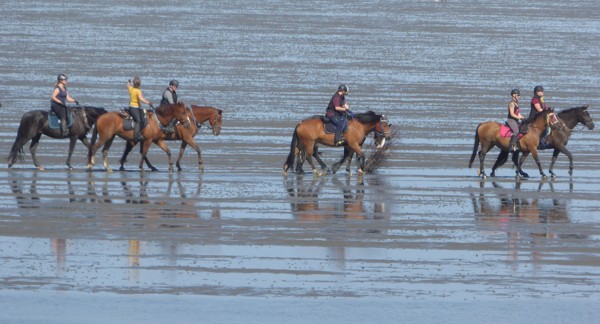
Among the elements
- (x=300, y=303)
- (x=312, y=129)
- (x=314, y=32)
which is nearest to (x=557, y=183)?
(x=312, y=129)

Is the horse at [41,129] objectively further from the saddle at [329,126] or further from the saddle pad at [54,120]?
the saddle at [329,126]

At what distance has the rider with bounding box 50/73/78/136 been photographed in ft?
86.6

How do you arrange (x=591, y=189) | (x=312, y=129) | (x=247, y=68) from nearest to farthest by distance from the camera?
1. (x=591, y=189)
2. (x=312, y=129)
3. (x=247, y=68)

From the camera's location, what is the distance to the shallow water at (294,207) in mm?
14539

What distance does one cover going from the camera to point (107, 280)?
15094 millimetres

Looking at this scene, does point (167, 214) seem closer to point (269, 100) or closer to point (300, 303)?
point (300, 303)

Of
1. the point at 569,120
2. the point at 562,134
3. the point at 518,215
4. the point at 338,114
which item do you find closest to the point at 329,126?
the point at 338,114

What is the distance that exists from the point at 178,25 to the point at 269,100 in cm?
2190

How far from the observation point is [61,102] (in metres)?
26.5

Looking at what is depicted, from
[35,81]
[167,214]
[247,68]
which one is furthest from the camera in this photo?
[247,68]

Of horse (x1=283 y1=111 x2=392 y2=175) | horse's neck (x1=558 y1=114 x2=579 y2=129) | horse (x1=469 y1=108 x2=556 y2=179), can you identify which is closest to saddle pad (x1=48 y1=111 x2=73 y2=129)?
horse (x1=283 y1=111 x2=392 y2=175)

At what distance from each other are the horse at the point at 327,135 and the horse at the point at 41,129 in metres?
3.86

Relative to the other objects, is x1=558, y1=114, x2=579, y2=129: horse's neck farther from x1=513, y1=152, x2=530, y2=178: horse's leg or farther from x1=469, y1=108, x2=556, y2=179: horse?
x1=513, y1=152, x2=530, y2=178: horse's leg

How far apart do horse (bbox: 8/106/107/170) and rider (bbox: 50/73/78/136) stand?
139 millimetres
